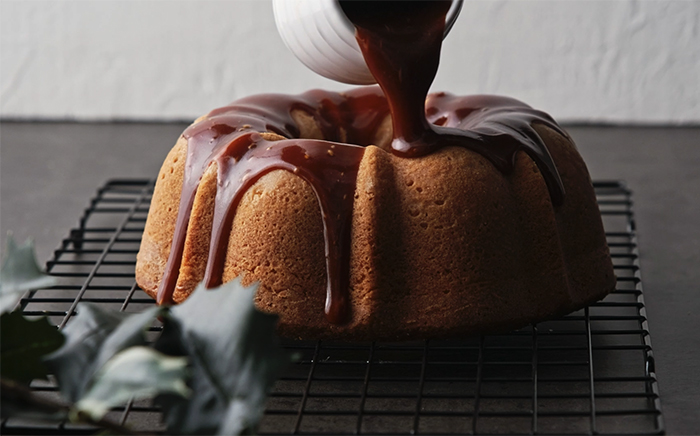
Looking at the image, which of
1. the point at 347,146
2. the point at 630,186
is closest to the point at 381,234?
the point at 347,146

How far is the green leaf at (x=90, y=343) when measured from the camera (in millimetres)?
1381

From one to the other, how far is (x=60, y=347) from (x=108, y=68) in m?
2.99

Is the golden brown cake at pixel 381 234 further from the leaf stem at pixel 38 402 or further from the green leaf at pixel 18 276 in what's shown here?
the leaf stem at pixel 38 402

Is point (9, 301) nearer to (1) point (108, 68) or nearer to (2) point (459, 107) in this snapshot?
(2) point (459, 107)

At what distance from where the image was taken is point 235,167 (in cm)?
198

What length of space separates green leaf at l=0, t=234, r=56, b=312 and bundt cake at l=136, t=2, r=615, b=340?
55 centimetres

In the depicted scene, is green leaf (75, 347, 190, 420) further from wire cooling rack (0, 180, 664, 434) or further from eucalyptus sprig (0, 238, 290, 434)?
wire cooling rack (0, 180, 664, 434)

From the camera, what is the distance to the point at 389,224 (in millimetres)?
1918

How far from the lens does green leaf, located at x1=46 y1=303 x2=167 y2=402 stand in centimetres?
138

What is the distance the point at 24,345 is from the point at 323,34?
83 centimetres

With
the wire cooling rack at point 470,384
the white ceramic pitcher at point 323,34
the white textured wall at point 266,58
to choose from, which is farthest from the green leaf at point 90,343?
the white textured wall at point 266,58

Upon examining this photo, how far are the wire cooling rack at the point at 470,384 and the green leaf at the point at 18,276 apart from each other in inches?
13.0

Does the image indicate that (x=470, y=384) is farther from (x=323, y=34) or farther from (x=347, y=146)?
(x=323, y=34)

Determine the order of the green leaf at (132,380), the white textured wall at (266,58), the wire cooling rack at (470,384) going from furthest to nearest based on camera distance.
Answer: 1. the white textured wall at (266,58)
2. the wire cooling rack at (470,384)
3. the green leaf at (132,380)
